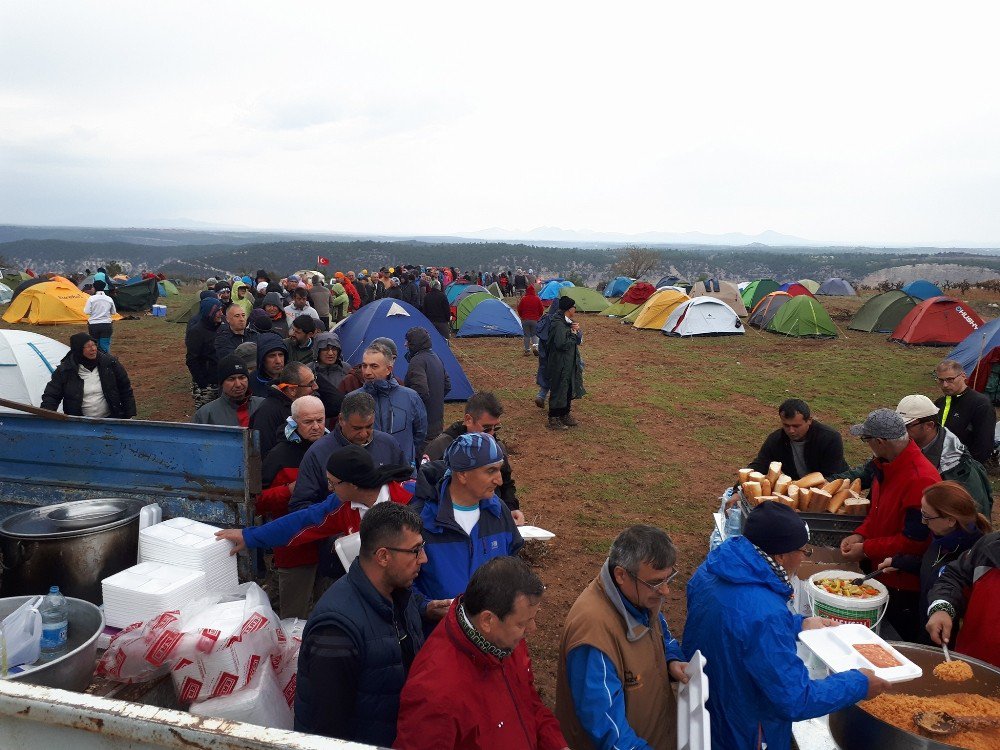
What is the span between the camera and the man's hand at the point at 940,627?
2.98 metres

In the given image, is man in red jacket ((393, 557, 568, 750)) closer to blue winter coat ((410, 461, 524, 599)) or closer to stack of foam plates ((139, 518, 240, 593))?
blue winter coat ((410, 461, 524, 599))

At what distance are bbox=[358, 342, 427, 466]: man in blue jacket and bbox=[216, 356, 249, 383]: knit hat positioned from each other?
0.84 metres

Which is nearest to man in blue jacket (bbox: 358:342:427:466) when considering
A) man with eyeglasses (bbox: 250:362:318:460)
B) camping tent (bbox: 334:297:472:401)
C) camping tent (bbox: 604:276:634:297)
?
man with eyeglasses (bbox: 250:362:318:460)

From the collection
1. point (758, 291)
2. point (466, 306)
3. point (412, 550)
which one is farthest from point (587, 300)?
point (412, 550)

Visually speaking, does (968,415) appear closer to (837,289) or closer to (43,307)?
(43,307)

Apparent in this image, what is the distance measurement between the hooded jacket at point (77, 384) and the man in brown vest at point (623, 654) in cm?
489

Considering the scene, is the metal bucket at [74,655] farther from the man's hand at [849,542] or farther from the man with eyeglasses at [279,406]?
the man's hand at [849,542]

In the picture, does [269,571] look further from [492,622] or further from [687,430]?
[687,430]

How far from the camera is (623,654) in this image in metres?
2.24

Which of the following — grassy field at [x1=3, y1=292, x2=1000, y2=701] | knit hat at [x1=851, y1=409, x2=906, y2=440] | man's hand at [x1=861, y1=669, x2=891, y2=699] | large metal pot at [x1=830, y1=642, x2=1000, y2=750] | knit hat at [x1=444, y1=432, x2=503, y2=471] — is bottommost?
grassy field at [x1=3, y1=292, x2=1000, y2=701]

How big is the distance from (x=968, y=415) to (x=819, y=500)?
101 inches

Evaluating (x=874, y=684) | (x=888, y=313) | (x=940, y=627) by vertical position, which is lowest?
(x=940, y=627)

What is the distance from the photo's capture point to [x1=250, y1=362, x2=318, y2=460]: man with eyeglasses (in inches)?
173

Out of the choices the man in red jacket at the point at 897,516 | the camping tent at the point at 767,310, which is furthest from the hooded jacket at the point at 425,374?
the camping tent at the point at 767,310
